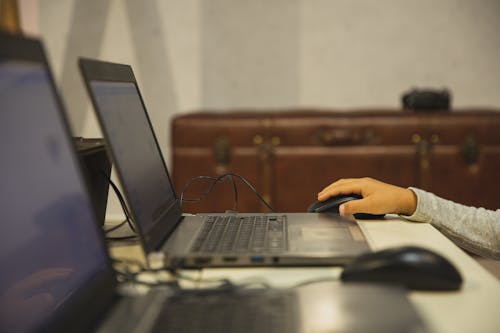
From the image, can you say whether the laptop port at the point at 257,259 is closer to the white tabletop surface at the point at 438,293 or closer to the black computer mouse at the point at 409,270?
the white tabletop surface at the point at 438,293

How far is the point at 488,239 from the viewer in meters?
1.10

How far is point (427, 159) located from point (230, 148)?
716 mm

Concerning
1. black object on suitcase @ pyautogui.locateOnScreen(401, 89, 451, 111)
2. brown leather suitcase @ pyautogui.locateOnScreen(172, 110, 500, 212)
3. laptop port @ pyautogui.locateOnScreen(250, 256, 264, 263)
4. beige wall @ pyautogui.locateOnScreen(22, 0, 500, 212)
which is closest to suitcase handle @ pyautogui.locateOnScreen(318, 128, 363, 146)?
brown leather suitcase @ pyautogui.locateOnScreen(172, 110, 500, 212)

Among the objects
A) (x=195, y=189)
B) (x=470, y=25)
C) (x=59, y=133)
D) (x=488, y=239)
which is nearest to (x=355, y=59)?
(x=470, y=25)

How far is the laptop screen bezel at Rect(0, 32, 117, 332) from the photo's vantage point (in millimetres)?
545

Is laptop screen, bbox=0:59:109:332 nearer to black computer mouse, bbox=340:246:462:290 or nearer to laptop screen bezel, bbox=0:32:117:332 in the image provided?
laptop screen bezel, bbox=0:32:117:332

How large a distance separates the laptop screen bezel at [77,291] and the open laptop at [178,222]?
0.10 m

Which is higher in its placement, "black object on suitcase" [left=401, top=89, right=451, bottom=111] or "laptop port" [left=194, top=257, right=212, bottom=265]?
"laptop port" [left=194, top=257, right=212, bottom=265]

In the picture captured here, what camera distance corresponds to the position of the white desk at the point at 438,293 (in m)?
0.63

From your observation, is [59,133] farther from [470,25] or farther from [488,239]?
[470,25]

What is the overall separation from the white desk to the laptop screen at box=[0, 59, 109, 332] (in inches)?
9.1

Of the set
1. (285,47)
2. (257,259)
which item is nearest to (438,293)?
(257,259)

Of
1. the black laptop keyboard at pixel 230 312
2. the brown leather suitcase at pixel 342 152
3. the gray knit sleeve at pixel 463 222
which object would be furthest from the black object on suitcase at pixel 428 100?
the black laptop keyboard at pixel 230 312

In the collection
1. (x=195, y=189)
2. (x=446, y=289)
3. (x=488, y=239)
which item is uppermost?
(x=446, y=289)
